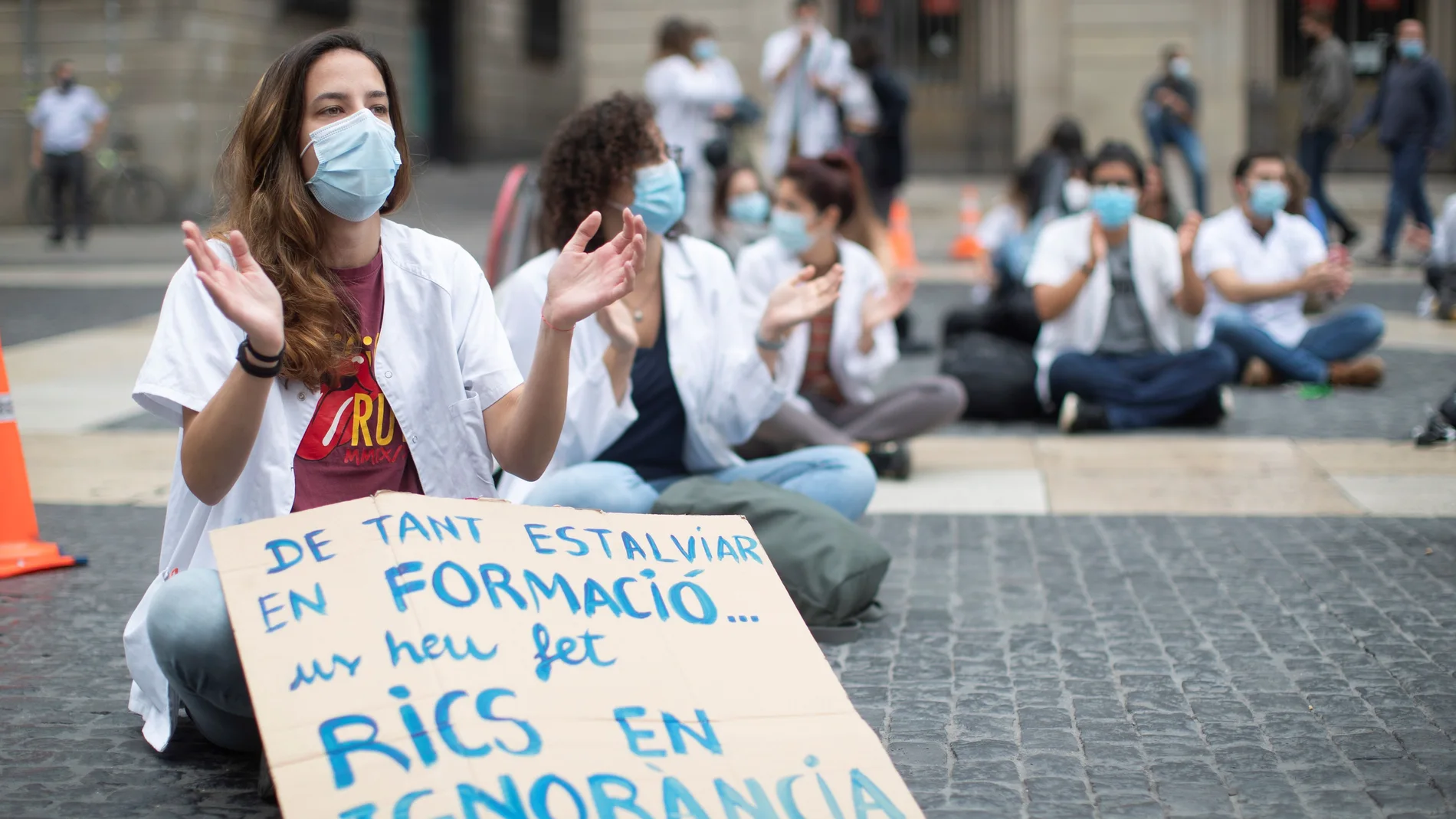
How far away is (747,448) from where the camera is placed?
5.86 m

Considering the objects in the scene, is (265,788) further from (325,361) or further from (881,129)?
(881,129)

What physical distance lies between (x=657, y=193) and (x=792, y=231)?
2.04 metres

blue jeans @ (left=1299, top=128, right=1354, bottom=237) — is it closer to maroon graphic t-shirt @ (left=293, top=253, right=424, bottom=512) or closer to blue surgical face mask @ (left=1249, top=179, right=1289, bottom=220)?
blue surgical face mask @ (left=1249, top=179, right=1289, bottom=220)

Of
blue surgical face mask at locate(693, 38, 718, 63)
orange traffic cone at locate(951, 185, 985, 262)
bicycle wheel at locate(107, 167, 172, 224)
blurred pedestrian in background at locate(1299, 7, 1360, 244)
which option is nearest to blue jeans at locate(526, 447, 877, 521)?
blue surgical face mask at locate(693, 38, 718, 63)

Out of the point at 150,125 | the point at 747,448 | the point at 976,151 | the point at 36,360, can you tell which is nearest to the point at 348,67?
the point at 747,448

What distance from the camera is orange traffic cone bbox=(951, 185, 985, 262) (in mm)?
16094

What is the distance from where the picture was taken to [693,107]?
12.2m

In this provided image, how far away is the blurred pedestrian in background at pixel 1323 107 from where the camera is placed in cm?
1422

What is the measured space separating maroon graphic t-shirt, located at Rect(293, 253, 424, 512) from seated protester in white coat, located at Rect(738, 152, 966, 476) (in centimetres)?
307

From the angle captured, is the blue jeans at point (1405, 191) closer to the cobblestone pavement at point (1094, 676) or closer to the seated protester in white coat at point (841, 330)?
the seated protester in white coat at point (841, 330)

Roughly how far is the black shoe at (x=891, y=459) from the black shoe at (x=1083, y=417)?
3.96ft

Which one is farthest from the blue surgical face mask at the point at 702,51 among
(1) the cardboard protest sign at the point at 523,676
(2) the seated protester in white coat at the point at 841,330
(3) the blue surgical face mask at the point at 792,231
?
(1) the cardboard protest sign at the point at 523,676

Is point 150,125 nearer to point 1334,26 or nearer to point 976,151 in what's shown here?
point 976,151

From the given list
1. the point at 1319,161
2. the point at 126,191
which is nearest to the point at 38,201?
the point at 126,191
